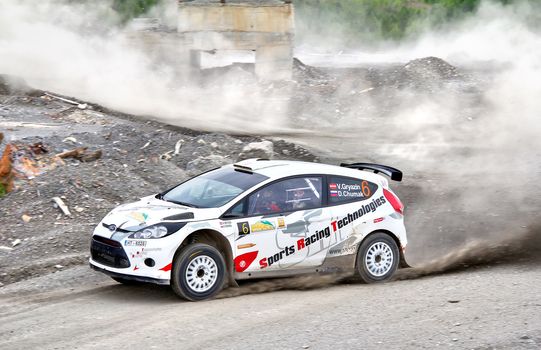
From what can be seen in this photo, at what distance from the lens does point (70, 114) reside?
23.2 meters

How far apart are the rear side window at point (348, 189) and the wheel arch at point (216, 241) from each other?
5.23 ft

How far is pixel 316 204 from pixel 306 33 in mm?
35296

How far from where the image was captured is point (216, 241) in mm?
10195

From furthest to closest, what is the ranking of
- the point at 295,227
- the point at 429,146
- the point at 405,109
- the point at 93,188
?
the point at 405,109 < the point at 429,146 < the point at 93,188 < the point at 295,227

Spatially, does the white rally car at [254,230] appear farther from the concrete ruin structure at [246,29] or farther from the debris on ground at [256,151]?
the concrete ruin structure at [246,29]

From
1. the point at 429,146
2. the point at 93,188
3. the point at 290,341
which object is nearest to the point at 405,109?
the point at 429,146

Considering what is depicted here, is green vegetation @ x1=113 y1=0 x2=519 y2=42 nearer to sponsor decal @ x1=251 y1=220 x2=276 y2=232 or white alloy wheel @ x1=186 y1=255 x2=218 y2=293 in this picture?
sponsor decal @ x1=251 y1=220 x2=276 y2=232

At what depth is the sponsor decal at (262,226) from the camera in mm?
10259

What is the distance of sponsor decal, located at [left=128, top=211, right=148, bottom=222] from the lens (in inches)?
395

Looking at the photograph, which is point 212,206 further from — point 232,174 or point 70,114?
point 70,114

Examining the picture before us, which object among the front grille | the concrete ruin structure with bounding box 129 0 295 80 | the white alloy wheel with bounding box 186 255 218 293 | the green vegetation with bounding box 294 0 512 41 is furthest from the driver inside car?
the green vegetation with bounding box 294 0 512 41

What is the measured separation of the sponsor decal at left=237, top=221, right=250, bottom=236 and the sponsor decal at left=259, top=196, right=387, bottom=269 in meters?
0.41

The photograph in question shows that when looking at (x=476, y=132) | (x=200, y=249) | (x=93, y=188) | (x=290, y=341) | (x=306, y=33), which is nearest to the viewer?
(x=290, y=341)

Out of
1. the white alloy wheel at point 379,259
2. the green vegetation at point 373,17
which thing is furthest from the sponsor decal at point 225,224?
the green vegetation at point 373,17
